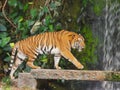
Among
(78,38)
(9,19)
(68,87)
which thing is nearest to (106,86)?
(68,87)

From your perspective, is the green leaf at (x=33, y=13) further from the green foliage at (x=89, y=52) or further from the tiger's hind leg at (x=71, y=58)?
the tiger's hind leg at (x=71, y=58)

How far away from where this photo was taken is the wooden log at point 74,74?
18.9ft

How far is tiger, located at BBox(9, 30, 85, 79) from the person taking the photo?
6.10 metres

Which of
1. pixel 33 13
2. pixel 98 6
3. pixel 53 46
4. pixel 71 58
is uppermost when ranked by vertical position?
pixel 98 6

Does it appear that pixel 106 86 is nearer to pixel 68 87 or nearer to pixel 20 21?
pixel 68 87

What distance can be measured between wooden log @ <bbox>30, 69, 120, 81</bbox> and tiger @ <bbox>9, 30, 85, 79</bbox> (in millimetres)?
247

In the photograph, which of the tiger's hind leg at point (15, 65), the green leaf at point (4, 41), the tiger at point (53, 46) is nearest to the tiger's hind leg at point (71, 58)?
the tiger at point (53, 46)

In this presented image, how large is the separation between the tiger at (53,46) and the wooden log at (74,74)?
0.25 metres

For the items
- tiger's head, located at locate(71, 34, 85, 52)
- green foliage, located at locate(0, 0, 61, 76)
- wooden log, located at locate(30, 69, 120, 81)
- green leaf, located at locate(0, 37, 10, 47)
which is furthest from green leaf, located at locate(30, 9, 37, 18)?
wooden log, located at locate(30, 69, 120, 81)

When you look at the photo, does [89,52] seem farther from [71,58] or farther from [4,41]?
[4,41]

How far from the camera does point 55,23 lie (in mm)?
7250

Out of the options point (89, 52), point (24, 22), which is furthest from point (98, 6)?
point (24, 22)

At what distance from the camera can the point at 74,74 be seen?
584 cm

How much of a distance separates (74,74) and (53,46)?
1.88 feet
